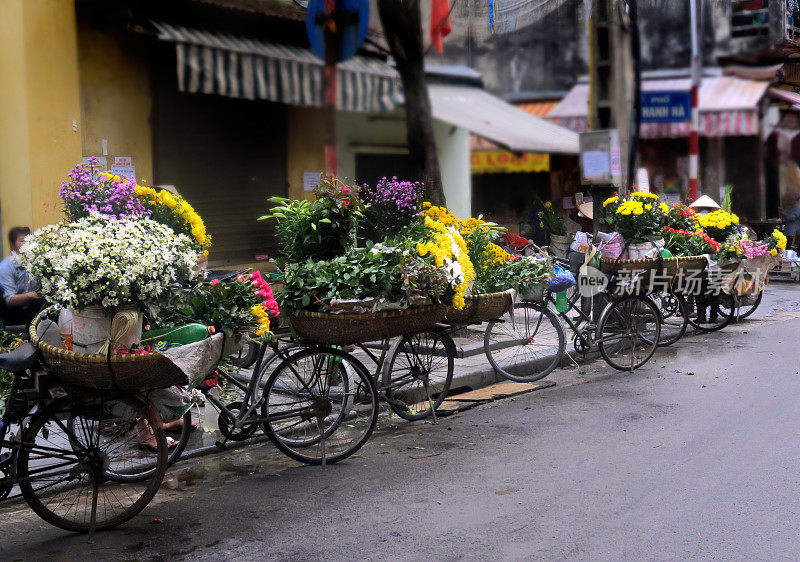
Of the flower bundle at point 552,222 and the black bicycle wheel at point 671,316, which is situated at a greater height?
the flower bundle at point 552,222

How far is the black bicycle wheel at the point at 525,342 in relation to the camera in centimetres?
776

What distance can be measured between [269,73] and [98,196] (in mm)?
4678

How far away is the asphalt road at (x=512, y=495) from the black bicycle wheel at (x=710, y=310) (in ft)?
11.8

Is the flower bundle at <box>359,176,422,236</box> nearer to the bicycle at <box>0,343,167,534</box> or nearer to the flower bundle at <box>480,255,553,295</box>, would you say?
the flower bundle at <box>480,255,553,295</box>

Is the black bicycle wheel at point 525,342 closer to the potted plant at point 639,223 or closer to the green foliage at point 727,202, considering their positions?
the potted plant at point 639,223

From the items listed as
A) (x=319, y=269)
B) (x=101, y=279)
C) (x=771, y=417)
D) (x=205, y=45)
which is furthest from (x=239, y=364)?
(x=205, y=45)

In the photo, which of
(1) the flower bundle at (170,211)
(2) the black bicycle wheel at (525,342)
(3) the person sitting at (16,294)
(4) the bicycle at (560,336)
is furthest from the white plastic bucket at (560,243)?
(3) the person sitting at (16,294)

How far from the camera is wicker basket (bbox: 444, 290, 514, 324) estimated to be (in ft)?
21.0

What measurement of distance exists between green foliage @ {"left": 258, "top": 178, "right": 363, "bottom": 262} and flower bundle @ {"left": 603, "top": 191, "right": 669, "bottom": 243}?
3.87 metres

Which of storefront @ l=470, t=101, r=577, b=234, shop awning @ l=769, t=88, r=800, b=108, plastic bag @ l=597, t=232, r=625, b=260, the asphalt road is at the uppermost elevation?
shop awning @ l=769, t=88, r=800, b=108

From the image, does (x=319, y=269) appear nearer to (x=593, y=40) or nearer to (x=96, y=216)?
(x=96, y=216)

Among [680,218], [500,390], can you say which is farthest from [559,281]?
[680,218]

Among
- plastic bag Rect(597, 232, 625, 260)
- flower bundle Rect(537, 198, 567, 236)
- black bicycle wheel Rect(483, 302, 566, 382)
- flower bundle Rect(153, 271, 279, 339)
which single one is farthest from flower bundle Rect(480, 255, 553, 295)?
flower bundle Rect(537, 198, 567, 236)

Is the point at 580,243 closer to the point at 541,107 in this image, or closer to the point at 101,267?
the point at 541,107
